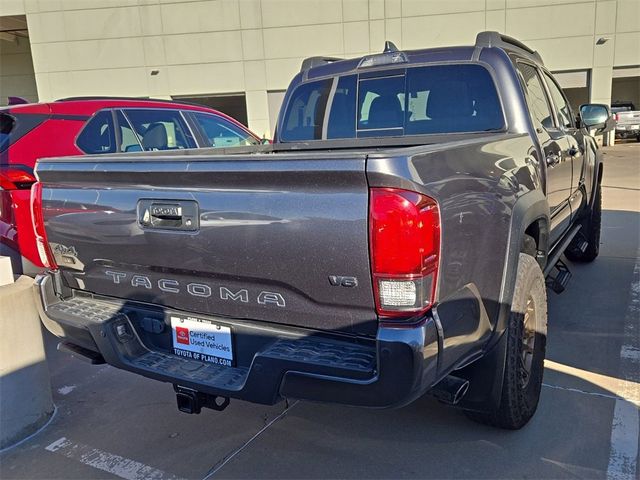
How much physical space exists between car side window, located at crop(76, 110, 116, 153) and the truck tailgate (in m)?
2.47

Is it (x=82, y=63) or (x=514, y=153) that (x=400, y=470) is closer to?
(x=514, y=153)

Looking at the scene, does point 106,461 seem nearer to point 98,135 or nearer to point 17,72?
point 98,135

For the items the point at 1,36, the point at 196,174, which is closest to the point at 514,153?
the point at 196,174

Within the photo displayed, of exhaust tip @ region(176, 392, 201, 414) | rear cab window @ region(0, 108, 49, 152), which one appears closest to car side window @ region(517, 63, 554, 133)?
exhaust tip @ region(176, 392, 201, 414)

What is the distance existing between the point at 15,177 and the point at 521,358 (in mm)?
3924

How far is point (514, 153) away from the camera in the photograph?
2.85 metres

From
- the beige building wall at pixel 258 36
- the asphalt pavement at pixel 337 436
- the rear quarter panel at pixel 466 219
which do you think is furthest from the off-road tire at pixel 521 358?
the beige building wall at pixel 258 36

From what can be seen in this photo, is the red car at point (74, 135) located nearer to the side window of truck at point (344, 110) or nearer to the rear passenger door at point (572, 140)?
the side window of truck at point (344, 110)

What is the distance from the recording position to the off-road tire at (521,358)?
2654mm

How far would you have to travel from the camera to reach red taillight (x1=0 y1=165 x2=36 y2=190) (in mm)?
4169

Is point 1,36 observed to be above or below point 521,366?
above

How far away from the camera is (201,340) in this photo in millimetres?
2430

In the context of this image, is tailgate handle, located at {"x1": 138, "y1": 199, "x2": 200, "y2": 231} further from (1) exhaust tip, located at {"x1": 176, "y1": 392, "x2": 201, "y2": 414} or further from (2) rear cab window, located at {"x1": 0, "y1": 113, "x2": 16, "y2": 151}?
(2) rear cab window, located at {"x1": 0, "y1": 113, "x2": 16, "y2": 151}

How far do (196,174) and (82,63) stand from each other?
26149 millimetres
